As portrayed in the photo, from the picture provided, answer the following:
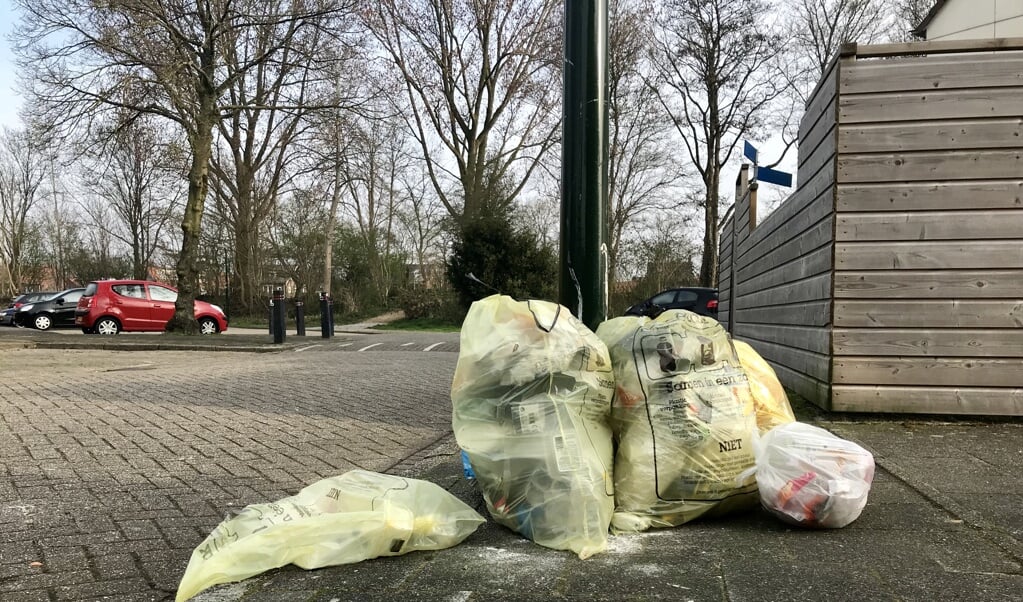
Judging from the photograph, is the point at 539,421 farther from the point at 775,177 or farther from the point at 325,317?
the point at 325,317

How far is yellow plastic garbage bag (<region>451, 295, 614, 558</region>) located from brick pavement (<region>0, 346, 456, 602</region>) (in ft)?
3.69

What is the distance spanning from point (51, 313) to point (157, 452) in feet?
68.0

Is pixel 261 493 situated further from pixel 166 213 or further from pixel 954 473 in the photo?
pixel 166 213

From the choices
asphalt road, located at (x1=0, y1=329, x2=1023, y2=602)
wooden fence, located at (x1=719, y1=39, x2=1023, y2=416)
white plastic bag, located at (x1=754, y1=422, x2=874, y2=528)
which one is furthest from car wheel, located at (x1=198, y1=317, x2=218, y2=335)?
white plastic bag, located at (x1=754, y1=422, x2=874, y2=528)

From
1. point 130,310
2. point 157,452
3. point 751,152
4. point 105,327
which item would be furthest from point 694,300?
point 105,327

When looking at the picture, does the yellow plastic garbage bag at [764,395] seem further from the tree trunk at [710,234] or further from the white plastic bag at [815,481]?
the tree trunk at [710,234]

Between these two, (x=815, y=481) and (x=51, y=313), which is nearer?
(x=815, y=481)

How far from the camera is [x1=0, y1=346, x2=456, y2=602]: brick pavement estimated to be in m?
2.36

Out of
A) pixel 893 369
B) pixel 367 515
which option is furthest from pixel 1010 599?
pixel 893 369

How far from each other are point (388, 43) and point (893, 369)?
2401cm

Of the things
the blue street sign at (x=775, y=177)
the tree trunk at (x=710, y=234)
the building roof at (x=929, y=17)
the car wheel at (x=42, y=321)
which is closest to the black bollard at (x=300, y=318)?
the car wheel at (x=42, y=321)

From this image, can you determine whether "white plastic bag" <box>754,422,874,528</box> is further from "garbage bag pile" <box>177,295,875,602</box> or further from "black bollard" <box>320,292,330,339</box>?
"black bollard" <box>320,292,330,339</box>

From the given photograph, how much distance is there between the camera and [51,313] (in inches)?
818

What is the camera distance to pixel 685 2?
25297 mm
